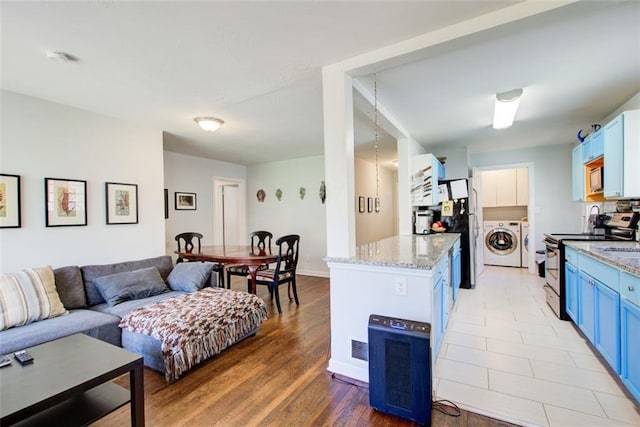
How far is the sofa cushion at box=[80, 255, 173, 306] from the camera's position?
2.82m

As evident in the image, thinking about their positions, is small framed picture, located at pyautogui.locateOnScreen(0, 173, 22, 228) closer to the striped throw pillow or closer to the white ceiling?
the striped throw pillow

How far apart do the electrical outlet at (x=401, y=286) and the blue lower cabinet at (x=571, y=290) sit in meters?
1.94

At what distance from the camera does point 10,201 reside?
2520mm

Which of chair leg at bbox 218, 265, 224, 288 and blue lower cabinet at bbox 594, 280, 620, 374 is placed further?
chair leg at bbox 218, 265, 224, 288

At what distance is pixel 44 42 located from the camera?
1839 mm

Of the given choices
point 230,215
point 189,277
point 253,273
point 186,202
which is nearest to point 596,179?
point 253,273

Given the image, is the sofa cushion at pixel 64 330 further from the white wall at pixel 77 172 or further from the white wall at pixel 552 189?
the white wall at pixel 552 189

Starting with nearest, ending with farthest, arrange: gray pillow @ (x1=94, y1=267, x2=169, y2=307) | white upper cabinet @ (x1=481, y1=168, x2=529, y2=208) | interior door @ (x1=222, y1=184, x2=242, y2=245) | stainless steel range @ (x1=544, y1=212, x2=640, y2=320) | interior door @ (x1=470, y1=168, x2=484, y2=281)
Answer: gray pillow @ (x1=94, y1=267, x2=169, y2=307) → stainless steel range @ (x1=544, y1=212, x2=640, y2=320) → interior door @ (x1=470, y1=168, x2=484, y2=281) → white upper cabinet @ (x1=481, y1=168, x2=529, y2=208) → interior door @ (x1=222, y1=184, x2=242, y2=245)

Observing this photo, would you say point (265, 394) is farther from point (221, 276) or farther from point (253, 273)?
point (221, 276)

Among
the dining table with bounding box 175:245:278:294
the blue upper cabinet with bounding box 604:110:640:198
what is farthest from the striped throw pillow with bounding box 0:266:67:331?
the blue upper cabinet with bounding box 604:110:640:198

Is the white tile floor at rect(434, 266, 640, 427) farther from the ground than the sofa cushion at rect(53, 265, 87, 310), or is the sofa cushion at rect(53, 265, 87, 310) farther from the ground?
the sofa cushion at rect(53, 265, 87, 310)

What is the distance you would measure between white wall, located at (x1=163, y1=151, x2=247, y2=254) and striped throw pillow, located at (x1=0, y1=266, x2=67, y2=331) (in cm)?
240

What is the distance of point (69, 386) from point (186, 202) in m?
4.22

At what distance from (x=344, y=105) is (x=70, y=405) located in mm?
2409
